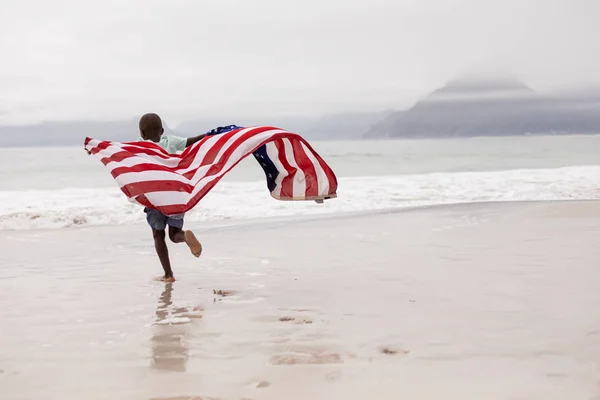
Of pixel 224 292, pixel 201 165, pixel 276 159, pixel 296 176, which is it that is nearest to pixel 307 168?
pixel 296 176

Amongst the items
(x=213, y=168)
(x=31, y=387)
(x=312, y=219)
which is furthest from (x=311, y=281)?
(x=312, y=219)

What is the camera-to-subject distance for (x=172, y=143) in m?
6.11

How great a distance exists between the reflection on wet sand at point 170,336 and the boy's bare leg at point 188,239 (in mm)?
429

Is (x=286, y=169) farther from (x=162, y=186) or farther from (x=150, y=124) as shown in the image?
(x=150, y=124)

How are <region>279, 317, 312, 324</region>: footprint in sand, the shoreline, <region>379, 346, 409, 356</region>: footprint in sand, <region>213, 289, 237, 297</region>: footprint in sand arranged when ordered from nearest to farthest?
<region>379, 346, 409, 356</region>: footprint in sand, <region>279, 317, 312, 324</region>: footprint in sand, <region>213, 289, 237, 297</region>: footprint in sand, the shoreline

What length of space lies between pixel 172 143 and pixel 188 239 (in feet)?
3.10

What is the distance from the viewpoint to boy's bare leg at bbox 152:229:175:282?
6125 millimetres

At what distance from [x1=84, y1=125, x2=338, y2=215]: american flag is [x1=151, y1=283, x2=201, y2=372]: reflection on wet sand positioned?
0.86 meters

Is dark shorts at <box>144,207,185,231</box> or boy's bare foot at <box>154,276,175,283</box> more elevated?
dark shorts at <box>144,207,185,231</box>

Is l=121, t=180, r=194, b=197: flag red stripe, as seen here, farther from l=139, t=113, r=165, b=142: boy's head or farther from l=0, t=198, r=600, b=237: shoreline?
l=0, t=198, r=600, b=237: shoreline

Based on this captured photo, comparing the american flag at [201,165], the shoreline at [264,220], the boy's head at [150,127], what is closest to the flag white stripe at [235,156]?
the american flag at [201,165]

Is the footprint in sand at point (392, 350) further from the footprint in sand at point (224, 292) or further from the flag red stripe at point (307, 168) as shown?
the flag red stripe at point (307, 168)

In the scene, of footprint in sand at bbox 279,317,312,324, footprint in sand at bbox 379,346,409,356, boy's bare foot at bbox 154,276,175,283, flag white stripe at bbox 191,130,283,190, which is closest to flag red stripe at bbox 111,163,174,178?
flag white stripe at bbox 191,130,283,190

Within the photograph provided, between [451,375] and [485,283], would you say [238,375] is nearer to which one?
[451,375]
